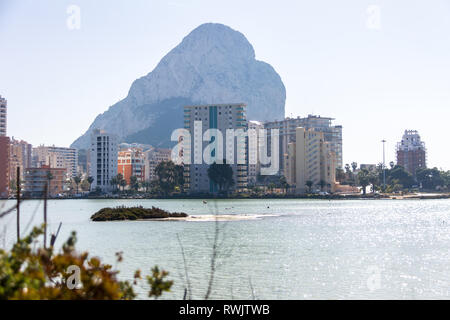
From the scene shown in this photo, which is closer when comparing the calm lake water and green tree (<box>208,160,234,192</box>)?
the calm lake water

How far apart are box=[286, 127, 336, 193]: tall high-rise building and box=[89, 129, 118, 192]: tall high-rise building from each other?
66553 millimetres

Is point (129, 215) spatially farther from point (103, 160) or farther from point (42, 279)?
point (103, 160)

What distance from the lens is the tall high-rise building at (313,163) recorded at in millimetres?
180375

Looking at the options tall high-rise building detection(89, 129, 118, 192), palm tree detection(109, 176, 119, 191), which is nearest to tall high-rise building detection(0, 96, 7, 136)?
tall high-rise building detection(89, 129, 118, 192)

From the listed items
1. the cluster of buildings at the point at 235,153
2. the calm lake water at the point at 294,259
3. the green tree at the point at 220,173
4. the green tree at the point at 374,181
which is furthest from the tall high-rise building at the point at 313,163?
the calm lake water at the point at 294,259

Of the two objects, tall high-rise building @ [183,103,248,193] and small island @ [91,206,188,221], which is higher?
tall high-rise building @ [183,103,248,193]

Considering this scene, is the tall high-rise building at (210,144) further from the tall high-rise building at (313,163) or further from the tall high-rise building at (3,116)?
the tall high-rise building at (3,116)

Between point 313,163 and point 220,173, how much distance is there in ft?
108

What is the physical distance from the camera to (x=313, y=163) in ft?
591

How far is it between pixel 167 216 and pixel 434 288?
55393mm

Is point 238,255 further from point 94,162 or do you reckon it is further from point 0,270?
point 94,162

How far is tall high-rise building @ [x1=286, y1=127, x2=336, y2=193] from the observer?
180m

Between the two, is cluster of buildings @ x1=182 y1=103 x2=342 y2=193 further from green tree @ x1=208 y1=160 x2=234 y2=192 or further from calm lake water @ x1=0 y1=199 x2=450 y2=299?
calm lake water @ x1=0 y1=199 x2=450 y2=299
